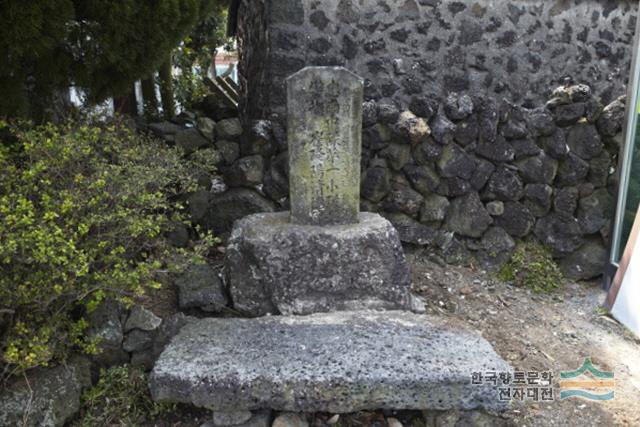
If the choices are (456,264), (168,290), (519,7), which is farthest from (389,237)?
(519,7)

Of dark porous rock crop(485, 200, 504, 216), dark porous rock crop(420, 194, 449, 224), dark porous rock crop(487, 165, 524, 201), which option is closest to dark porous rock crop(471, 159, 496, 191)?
dark porous rock crop(487, 165, 524, 201)

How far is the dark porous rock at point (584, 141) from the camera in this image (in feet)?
14.5

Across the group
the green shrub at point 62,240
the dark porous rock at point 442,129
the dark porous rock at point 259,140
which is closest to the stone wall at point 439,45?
the dark porous rock at point 259,140

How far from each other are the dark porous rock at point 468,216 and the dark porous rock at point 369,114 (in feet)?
3.39

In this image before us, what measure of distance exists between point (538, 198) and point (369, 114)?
1729mm

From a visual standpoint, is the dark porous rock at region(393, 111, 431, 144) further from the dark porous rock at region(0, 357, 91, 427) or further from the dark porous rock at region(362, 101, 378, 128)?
the dark porous rock at region(0, 357, 91, 427)

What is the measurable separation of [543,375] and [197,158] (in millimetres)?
2963

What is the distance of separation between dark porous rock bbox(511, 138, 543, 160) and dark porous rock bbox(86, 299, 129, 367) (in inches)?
137

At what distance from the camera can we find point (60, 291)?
2344mm

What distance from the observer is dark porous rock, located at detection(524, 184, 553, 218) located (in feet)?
14.5

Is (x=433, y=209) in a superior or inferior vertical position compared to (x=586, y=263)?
superior

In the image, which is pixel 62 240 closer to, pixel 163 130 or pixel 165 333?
pixel 165 333

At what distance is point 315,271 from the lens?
129 inches

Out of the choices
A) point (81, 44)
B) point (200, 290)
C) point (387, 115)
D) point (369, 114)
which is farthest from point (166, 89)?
point (200, 290)
